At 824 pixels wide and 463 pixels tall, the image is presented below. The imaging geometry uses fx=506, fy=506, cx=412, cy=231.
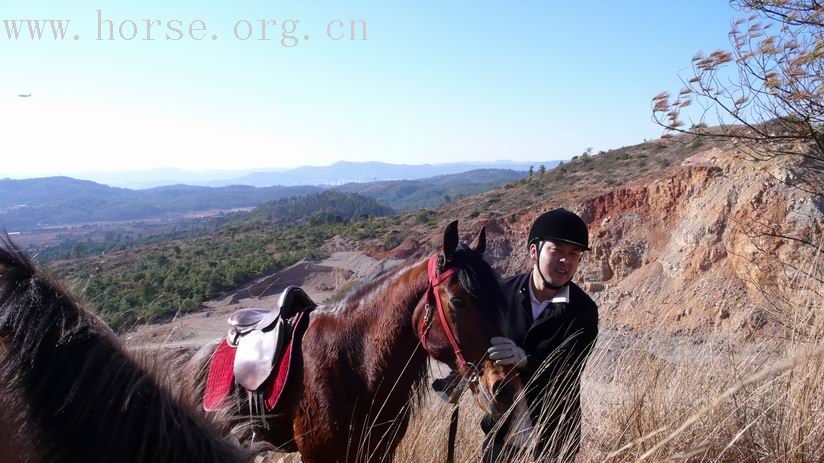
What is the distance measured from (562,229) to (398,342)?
42.7 inches

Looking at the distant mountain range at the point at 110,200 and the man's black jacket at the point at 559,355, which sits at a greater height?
the man's black jacket at the point at 559,355

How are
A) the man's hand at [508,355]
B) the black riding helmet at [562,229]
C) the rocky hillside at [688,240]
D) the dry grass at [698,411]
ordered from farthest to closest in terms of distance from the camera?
the rocky hillside at [688,240]
the black riding helmet at [562,229]
the man's hand at [508,355]
the dry grass at [698,411]

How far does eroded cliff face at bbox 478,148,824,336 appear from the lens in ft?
34.9

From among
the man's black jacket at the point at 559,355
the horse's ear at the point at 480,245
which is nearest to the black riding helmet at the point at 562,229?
the man's black jacket at the point at 559,355

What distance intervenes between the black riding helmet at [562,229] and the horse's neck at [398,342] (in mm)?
696

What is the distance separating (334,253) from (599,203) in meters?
13.4

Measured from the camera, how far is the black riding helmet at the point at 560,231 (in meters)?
2.56

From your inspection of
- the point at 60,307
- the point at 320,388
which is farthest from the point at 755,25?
the point at 60,307

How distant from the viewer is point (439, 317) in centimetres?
269

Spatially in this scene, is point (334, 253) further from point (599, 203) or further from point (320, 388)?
point (320, 388)

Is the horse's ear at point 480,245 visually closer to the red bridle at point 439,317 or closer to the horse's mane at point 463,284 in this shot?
the horse's mane at point 463,284

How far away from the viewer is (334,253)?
25.9 meters

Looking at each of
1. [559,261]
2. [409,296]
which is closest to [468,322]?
[409,296]

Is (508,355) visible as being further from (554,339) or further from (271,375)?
(271,375)
